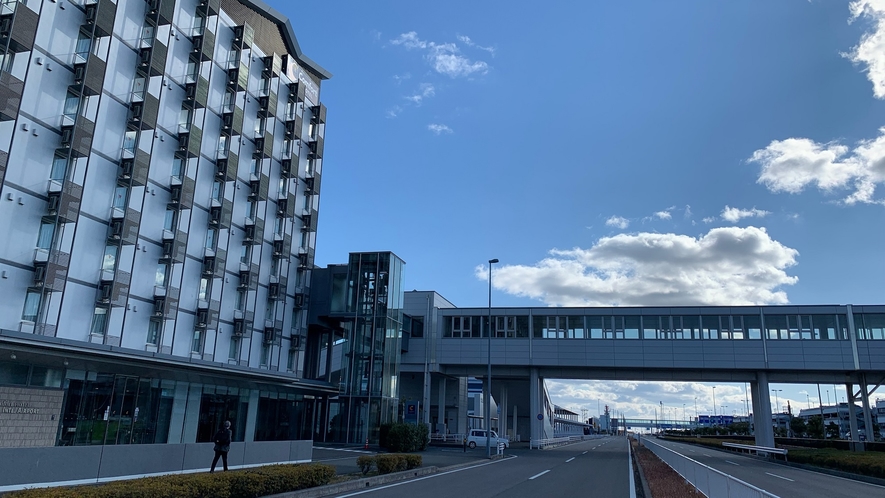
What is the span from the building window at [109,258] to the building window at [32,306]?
387cm

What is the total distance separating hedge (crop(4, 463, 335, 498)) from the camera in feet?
34.1

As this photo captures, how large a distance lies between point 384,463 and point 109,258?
67.1 ft

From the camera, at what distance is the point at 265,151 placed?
44.8m

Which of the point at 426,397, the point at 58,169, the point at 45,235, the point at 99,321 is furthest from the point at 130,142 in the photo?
the point at 426,397

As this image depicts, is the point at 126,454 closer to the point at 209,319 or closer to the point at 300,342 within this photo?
the point at 209,319

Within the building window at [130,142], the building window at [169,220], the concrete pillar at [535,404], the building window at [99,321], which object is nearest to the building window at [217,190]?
the building window at [169,220]

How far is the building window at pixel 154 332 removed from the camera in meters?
34.1

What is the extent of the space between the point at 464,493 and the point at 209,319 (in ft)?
87.1

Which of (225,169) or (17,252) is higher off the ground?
(225,169)

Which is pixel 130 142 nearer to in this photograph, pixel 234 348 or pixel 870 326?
pixel 234 348

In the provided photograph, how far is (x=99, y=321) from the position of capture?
3102 cm

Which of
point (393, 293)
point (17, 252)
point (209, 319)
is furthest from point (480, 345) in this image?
point (17, 252)

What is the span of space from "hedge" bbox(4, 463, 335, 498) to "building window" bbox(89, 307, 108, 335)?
64.5 ft

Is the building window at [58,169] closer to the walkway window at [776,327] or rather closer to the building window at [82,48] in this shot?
the building window at [82,48]
